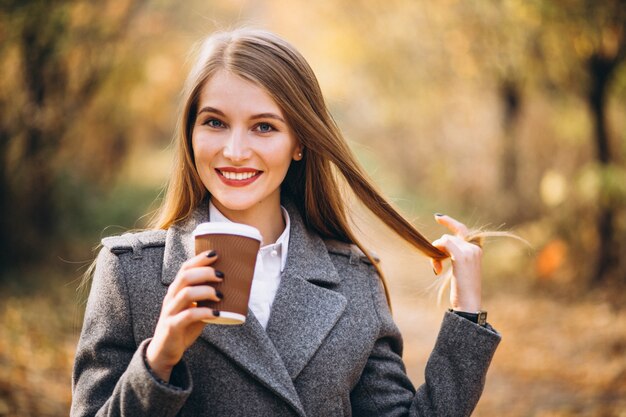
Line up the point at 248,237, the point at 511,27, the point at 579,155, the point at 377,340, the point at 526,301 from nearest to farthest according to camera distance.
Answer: the point at 248,237 < the point at 377,340 < the point at 526,301 < the point at 511,27 < the point at 579,155

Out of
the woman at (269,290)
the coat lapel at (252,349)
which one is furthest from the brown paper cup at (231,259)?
the coat lapel at (252,349)

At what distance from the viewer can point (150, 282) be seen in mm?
2234

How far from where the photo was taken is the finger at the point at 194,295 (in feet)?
5.82

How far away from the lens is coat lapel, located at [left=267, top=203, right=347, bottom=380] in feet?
7.57

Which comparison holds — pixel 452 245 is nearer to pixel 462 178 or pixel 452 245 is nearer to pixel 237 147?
pixel 237 147

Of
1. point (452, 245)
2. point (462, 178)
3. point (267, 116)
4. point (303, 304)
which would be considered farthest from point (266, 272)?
point (462, 178)

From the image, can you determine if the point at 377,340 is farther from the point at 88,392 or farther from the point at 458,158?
the point at 458,158

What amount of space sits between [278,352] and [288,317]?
134mm

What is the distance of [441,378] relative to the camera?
2371 millimetres

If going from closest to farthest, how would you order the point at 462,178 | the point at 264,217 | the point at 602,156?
the point at 264,217 → the point at 602,156 → the point at 462,178

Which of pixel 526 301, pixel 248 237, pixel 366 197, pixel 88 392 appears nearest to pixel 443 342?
pixel 366 197

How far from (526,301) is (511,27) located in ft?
12.6

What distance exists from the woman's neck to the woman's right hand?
706mm

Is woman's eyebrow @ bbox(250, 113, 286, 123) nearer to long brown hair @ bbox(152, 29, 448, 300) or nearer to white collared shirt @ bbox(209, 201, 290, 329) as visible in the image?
long brown hair @ bbox(152, 29, 448, 300)
